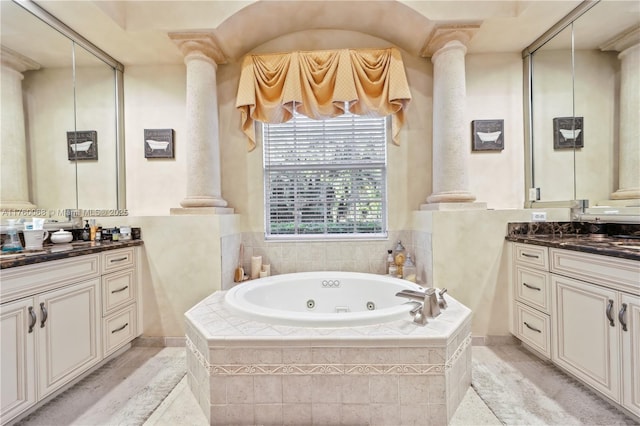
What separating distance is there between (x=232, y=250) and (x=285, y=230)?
0.54 meters

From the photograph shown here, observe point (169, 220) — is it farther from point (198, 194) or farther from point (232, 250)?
point (232, 250)

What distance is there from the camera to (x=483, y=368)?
6.40ft

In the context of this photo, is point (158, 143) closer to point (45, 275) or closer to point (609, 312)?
point (45, 275)

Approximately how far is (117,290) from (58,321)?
451 millimetres

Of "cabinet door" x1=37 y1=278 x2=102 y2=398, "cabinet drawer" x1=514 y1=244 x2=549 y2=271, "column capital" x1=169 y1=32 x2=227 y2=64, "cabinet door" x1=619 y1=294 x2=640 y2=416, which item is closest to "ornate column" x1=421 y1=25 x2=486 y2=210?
"cabinet drawer" x1=514 y1=244 x2=549 y2=271

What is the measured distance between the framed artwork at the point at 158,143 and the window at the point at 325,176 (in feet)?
3.04

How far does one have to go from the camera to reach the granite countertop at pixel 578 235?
1.64 metres

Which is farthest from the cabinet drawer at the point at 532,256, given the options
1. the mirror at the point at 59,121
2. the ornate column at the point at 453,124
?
the mirror at the point at 59,121

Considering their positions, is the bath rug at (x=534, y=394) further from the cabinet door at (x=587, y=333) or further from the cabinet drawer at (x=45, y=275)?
the cabinet drawer at (x=45, y=275)

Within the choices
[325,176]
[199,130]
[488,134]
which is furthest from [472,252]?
[199,130]

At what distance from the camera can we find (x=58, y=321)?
1639mm

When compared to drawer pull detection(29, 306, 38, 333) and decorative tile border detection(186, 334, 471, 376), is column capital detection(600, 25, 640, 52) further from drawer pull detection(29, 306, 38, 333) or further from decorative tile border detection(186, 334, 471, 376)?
drawer pull detection(29, 306, 38, 333)

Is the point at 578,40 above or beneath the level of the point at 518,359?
above

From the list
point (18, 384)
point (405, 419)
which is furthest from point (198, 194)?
point (405, 419)
